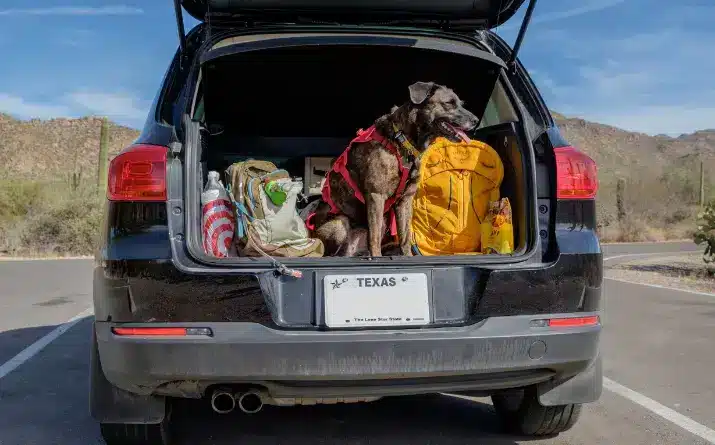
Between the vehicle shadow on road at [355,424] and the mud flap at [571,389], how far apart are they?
1.94ft

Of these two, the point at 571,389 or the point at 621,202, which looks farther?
the point at 621,202

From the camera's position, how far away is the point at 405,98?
4.63m

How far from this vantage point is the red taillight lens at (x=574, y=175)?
301 cm

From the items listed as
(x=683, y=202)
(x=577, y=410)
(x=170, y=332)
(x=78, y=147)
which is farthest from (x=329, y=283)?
(x=78, y=147)

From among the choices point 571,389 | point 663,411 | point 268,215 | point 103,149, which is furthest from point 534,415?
point 103,149

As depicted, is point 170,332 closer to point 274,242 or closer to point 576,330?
point 274,242

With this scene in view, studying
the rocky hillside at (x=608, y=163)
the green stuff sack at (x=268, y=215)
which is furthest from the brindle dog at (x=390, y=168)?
the rocky hillside at (x=608, y=163)

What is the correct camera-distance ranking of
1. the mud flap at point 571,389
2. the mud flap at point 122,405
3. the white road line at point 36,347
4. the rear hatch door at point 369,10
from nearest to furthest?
1. the mud flap at point 122,405
2. the mud flap at point 571,389
3. the rear hatch door at point 369,10
4. the white road line at point 36,347

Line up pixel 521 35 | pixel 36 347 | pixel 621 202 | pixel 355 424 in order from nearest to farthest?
1. pixel 521 35
2. pixel 355 424
3. pixel 36 347
4. pixel 621 202

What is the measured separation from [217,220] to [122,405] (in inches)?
36.7

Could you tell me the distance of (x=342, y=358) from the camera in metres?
2.68

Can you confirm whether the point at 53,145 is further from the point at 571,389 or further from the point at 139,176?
the point at 571,389

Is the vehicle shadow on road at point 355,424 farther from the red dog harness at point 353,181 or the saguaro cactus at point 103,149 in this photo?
the saguaro cactus at point 103,149

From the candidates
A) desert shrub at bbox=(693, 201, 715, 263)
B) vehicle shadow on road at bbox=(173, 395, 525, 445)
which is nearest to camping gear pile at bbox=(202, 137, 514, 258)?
vehicle shadow on road at bbox=(173, 395, 525, 445)
